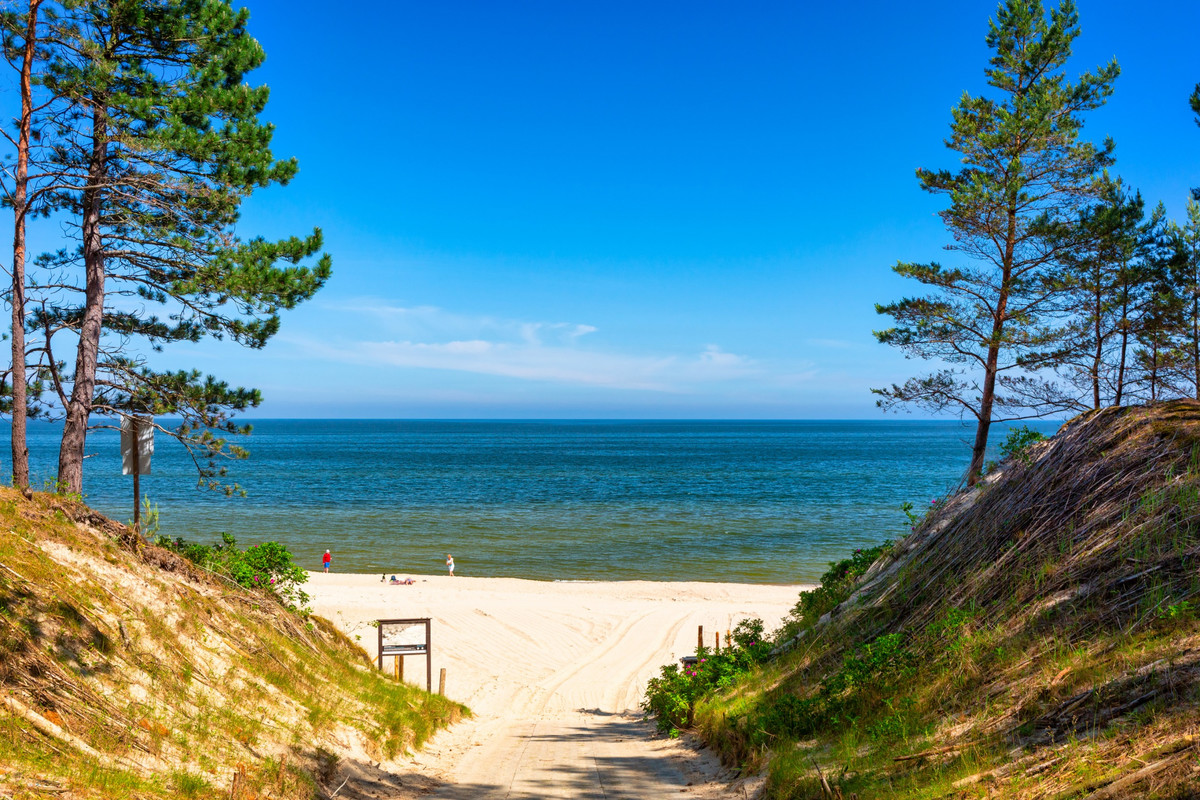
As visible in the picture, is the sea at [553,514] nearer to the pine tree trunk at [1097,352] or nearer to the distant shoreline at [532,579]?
the distant shoreline at [532,579]

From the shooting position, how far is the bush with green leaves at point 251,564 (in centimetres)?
1161

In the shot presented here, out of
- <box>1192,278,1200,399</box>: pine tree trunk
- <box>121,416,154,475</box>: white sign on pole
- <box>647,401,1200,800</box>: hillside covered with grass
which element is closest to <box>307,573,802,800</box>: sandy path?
<box>647,401,1200,800</box>: hillside covered with grass

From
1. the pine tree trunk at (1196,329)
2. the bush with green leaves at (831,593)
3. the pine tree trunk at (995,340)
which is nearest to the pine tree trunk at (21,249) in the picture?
the bush with green leaves at (831,593)

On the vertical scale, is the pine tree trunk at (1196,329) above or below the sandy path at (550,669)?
above

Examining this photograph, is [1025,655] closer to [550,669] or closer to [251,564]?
[251,564]

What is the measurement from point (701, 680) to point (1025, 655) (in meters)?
6.99

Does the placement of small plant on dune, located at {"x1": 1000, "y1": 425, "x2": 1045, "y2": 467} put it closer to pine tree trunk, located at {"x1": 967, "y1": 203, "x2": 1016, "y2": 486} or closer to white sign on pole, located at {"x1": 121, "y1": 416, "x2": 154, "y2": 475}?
pine tree trunk, located at {"x1": 967, "y1": 203, "x2": 1016, "y2": 486}

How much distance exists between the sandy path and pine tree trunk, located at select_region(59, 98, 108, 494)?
8991 millimetres

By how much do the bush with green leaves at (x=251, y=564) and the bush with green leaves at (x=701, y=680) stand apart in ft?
22.8

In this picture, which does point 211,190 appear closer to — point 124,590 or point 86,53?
point 86,53

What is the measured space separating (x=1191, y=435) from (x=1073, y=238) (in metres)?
11.0

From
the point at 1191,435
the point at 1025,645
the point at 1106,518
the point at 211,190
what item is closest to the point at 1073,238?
the point at 1191,435

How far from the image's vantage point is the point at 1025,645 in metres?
7.05

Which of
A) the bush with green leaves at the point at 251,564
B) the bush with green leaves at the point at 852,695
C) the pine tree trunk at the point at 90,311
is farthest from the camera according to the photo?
the pine tree trunk at the point at 90,311
